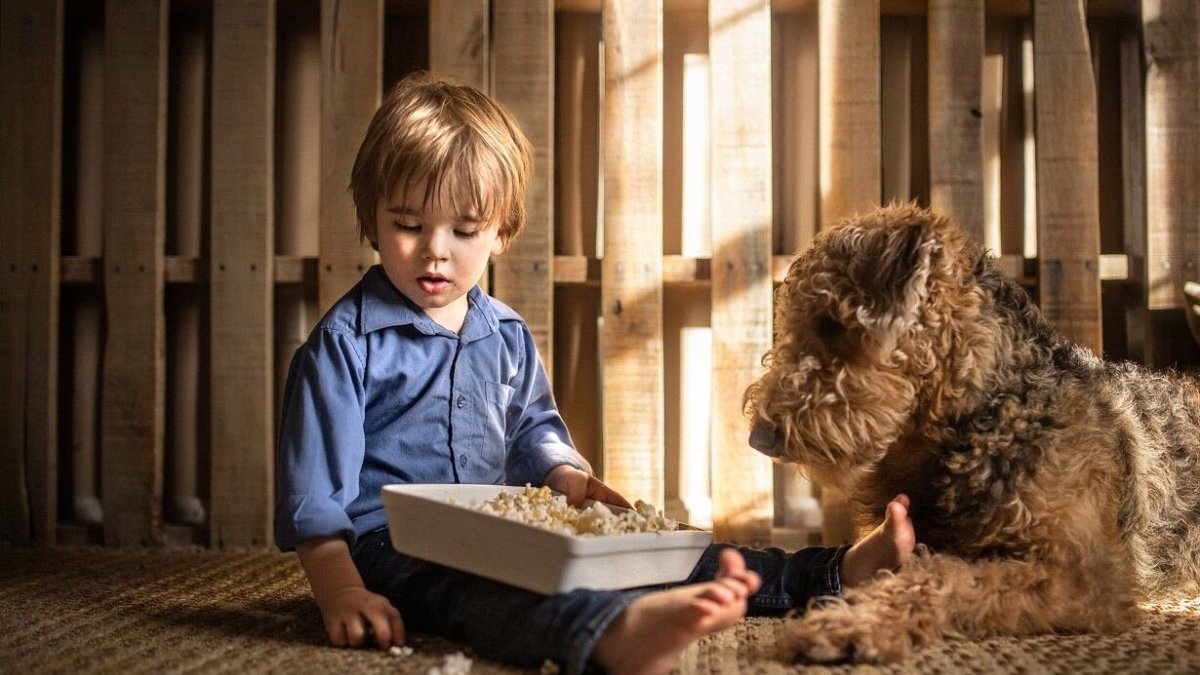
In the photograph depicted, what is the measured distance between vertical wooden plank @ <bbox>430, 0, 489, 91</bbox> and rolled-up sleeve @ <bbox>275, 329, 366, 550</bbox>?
1388 millimetres

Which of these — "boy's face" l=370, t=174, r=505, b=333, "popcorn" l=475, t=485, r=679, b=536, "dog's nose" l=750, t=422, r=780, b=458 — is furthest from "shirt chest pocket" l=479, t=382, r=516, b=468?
"dog's nose" l=750, t=422, r=780, b=458

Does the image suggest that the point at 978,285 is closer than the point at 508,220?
Yes

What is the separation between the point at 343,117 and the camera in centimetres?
349

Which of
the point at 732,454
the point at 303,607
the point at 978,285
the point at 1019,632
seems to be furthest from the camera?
the point at 732,454

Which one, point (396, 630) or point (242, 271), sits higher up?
point (242, 271)

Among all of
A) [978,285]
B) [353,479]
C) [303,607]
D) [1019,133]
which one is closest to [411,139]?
[353,479]

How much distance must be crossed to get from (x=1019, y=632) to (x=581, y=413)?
1932 mm

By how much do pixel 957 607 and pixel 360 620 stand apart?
47.4 inches

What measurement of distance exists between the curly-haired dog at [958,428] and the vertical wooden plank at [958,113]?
1163 millimetres

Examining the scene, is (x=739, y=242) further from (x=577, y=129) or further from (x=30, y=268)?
(x=30, y=268)

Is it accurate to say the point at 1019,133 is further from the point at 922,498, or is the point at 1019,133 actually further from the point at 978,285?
the point at 922,498

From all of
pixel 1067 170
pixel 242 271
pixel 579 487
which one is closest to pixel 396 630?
pixel 579 487

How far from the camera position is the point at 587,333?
12.4ft

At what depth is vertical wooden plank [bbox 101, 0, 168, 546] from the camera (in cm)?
352
